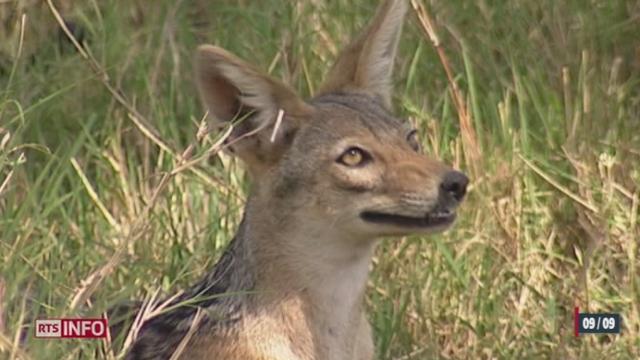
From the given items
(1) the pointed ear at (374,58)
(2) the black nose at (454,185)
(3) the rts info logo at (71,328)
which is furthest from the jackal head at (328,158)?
(3) the rts info logo at (71,328)

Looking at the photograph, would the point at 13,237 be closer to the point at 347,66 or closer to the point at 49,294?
the point at 49,294

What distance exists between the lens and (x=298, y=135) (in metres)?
7.20

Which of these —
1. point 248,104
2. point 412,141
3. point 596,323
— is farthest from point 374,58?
point 596,323

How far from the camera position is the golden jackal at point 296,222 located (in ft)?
22.8

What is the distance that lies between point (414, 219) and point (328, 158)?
0.40m

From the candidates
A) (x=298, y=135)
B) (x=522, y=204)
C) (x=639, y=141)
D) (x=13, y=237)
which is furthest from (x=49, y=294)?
(x=639, y=141)

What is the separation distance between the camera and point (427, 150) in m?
9.01

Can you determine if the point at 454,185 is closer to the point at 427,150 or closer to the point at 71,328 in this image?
the point at 71,328

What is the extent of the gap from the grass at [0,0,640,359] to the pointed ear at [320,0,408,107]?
35.7 inches

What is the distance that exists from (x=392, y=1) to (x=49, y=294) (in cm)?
161

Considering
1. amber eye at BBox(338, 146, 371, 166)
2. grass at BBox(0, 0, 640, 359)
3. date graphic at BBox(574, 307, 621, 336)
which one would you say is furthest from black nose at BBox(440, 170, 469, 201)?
date graphic at BBox(574, 307, 621, 336)

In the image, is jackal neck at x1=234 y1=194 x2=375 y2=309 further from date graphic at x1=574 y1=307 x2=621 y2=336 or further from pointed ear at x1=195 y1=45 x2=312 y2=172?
date graphic at x1=574 y1=307 x2=621 y2=336

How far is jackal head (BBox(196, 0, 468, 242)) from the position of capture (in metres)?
6.86

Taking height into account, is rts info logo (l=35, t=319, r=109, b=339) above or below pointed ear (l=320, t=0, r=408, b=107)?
below
